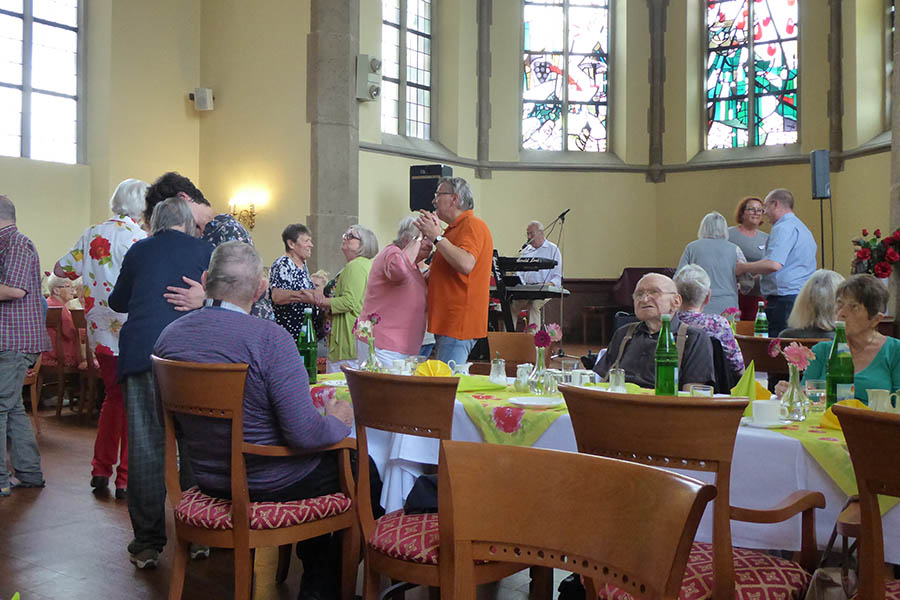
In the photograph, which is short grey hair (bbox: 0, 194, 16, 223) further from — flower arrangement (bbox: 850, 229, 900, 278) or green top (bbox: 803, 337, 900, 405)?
flower arrangement (bbox: 850, 229, 900, 278)

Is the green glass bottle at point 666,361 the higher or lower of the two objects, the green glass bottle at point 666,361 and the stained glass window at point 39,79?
the lower

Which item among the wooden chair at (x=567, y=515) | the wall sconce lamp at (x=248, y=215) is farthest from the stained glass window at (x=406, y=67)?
the wooden chair at (x=567, y=515)

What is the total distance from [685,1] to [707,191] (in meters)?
2.76

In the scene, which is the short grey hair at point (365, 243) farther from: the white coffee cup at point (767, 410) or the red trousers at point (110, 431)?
the white coffee cup at point (767, 410)

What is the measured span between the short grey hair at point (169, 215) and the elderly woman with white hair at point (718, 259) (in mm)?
3559

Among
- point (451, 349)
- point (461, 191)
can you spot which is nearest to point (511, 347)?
point (451, 349)

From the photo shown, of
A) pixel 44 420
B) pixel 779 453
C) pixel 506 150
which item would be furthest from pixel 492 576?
pixel 506 150

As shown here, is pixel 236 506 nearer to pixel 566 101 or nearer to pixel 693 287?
pixel 693 287

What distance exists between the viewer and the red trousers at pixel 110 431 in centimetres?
427

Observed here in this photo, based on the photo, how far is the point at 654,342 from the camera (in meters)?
3.36

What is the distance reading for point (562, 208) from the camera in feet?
41.9

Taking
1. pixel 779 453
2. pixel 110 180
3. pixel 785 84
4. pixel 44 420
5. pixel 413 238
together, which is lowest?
pixel 44 420

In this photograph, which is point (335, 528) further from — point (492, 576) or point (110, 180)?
point (110, 180)

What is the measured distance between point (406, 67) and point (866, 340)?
30.6 ft
